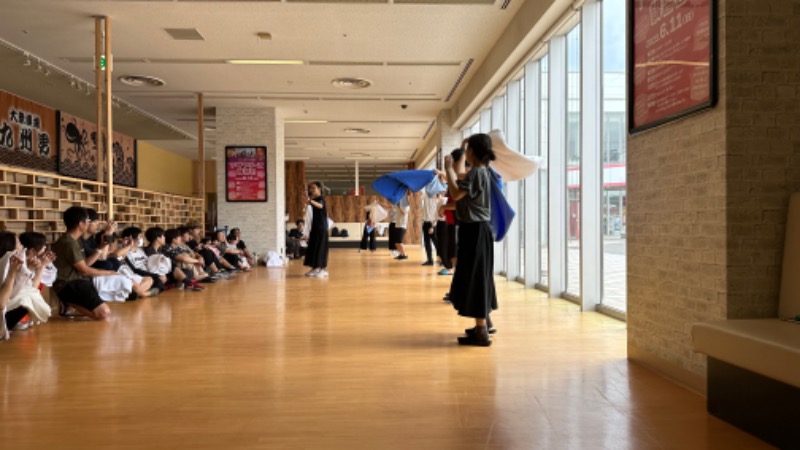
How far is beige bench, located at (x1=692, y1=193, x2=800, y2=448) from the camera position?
6.93 ft

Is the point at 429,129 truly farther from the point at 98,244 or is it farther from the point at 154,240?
the point at 98,244

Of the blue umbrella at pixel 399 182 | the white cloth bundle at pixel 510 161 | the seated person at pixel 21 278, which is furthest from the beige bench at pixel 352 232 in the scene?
the seated person at pixel 21 278

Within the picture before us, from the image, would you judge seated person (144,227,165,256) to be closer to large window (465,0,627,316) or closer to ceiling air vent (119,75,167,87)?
ceiling air vent (119,75,167,87)

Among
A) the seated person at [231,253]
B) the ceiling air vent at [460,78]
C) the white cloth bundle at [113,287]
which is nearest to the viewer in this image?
the white cloth bundle at [113,287]

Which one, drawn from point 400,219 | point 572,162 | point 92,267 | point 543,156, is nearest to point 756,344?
point 572,162

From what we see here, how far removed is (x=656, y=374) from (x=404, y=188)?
17.3 feet

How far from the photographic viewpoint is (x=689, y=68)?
9.80 feet

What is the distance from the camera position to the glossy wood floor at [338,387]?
7.68ft

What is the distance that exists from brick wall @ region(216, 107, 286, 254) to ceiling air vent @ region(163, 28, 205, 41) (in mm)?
4704

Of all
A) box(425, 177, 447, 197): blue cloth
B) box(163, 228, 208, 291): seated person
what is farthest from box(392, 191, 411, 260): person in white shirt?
box(163, 228, 208, 291): seated person

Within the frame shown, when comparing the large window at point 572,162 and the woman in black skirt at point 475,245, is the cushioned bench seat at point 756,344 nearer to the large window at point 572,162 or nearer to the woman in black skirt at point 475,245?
the woman in black skirt at point 475,245

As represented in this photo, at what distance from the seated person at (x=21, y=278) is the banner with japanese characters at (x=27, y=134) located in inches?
287

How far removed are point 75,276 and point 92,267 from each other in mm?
562

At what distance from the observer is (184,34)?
7785mm
